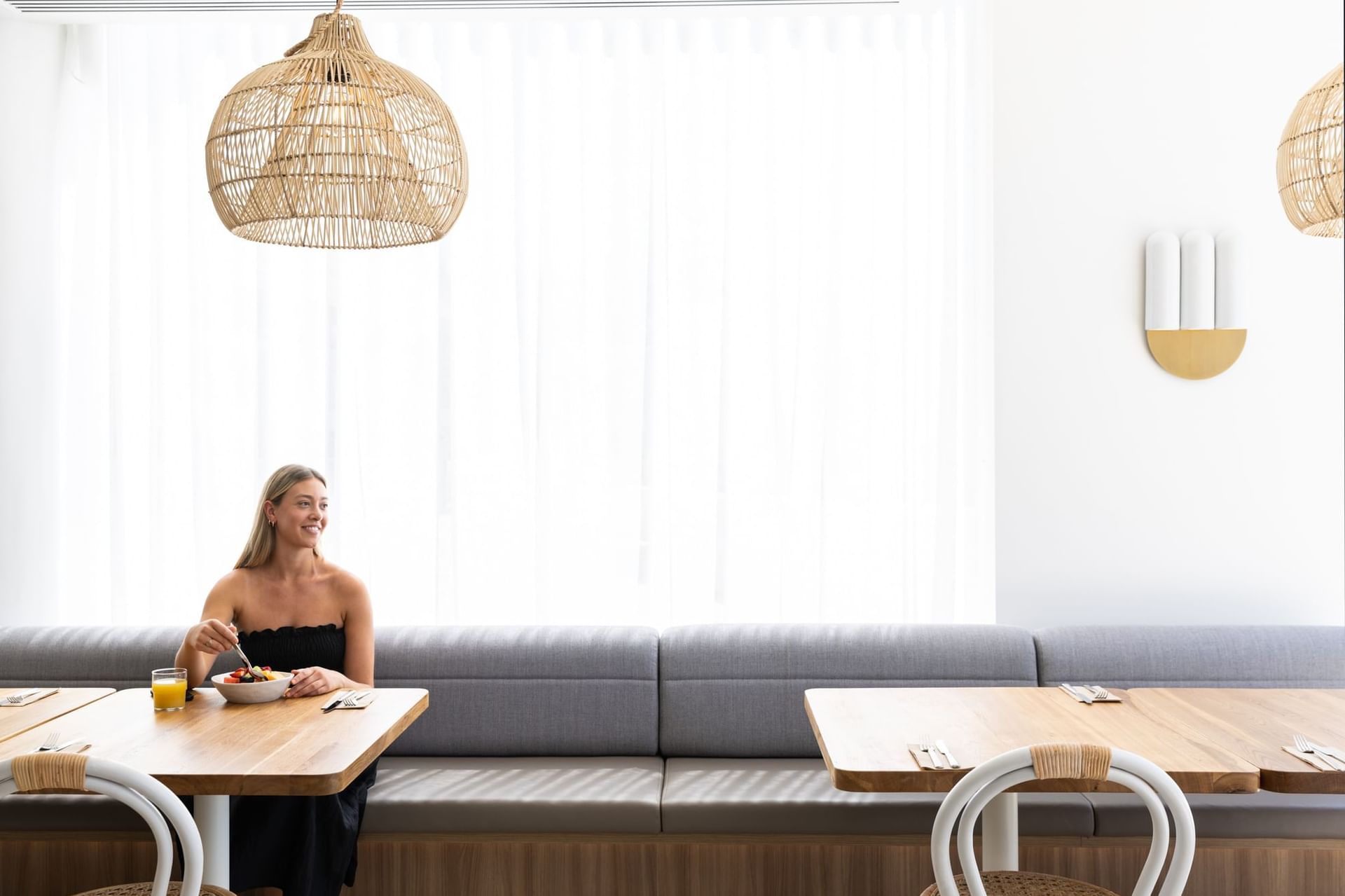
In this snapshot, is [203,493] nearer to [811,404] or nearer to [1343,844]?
[811,404]

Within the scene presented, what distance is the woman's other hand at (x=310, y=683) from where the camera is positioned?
6.97 ft

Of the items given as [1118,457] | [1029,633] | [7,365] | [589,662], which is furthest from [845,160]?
[7,365]

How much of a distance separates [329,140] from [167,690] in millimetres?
1137

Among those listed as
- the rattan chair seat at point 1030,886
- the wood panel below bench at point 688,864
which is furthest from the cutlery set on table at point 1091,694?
the rattan chair seat at point 1030,886

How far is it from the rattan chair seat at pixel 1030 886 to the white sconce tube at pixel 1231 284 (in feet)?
6.01

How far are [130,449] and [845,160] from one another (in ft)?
8.06

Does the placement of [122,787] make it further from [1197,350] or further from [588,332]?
[1197,350]

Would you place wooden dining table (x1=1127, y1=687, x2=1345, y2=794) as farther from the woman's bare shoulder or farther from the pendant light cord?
the pendant light cord

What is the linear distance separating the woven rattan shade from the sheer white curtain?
1316 mm

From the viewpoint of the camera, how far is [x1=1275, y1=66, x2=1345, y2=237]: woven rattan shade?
1.73 metres

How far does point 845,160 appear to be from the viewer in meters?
3.17

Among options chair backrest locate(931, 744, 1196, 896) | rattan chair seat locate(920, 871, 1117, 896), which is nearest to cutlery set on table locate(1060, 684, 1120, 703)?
rattan chair seat locate(920, 871, 1117, 896)

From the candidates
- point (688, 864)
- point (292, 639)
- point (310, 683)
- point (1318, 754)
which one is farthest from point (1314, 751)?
point (292, 639)

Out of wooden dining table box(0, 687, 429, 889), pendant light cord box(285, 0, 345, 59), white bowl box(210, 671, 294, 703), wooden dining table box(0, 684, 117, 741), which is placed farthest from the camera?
white bowl box(210, 671, 294, 703)
